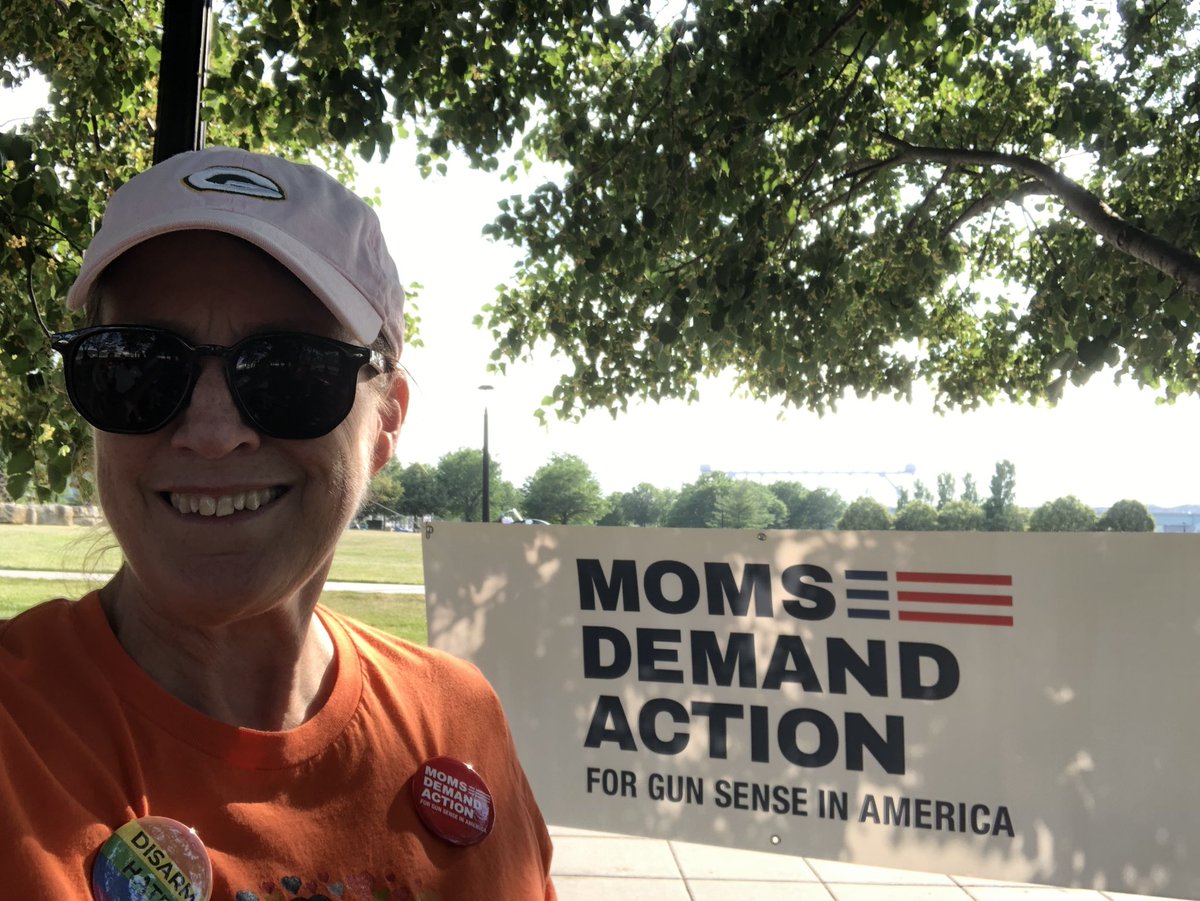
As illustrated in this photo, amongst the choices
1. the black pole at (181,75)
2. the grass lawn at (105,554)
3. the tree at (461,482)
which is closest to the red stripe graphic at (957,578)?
the black pole at (181,75)

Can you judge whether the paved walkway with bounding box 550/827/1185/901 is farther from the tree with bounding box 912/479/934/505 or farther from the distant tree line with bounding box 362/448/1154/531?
the tree with bounding box 912/479/934/505

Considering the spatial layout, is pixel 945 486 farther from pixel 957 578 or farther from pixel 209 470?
pixel 209 470

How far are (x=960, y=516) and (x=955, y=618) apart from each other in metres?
37.1

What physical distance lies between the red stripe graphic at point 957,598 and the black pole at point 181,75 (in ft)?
10.9

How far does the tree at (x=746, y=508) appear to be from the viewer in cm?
3316

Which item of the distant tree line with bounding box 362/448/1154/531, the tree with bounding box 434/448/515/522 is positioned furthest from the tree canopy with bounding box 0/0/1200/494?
the tree with bounding box 434/448/515/522

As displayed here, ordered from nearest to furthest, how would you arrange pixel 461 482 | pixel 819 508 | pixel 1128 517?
pixel 1128 517 < pixel 461 482 < pixel 819 508

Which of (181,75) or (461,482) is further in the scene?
(461,482)

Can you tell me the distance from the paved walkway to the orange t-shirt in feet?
15.1

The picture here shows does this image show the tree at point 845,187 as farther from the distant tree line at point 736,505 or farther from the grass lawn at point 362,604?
the distant tree line at point 736,505

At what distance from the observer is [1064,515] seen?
3609 centimetres

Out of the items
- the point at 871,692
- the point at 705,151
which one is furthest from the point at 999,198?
the point at 871,692

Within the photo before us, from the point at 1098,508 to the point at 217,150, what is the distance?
45.9 metres

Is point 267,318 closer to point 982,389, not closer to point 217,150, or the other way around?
point 217,150
